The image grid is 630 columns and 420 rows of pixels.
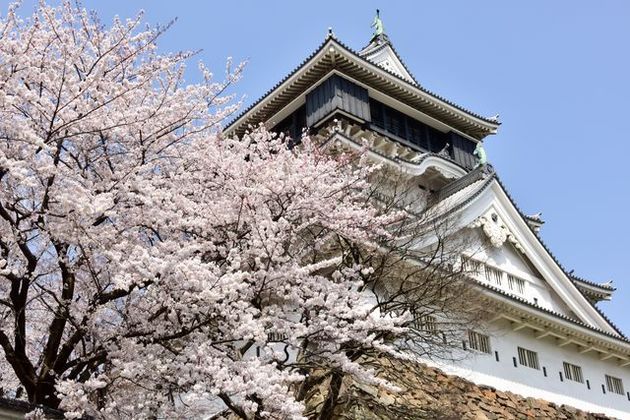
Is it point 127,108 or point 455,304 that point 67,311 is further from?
point 455,304

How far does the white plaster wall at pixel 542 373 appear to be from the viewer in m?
15.5

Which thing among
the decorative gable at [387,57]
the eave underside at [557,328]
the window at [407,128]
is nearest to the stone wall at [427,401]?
the eave underside at [557,328]

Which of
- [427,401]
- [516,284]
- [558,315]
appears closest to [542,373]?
[558,315]

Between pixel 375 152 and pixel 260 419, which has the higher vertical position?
pixel 375 152

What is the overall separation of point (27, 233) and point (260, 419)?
11.4ft

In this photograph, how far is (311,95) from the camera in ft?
72.8

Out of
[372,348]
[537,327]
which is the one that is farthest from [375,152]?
[372,348]

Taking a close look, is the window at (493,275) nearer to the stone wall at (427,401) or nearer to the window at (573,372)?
the window at (573,372)

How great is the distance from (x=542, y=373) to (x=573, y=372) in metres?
1.60

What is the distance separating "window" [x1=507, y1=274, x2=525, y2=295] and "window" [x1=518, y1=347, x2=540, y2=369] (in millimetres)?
2064

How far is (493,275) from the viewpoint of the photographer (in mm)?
18531

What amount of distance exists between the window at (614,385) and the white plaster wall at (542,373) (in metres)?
0.13

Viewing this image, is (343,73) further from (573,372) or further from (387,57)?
(573,372)

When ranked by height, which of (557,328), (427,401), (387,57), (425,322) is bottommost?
(427,401)
